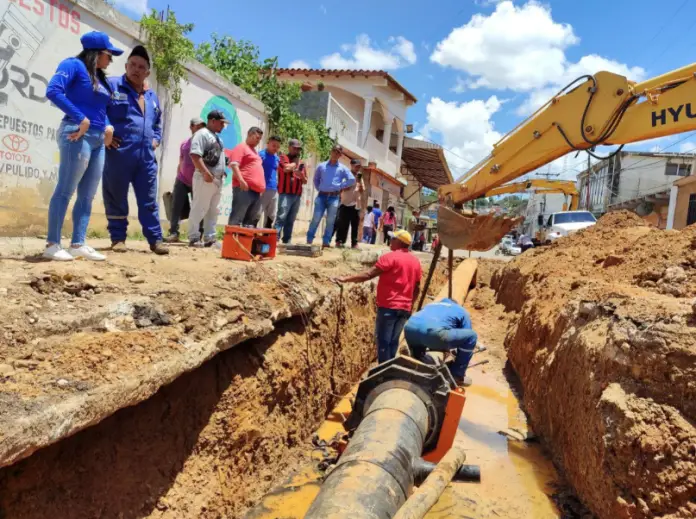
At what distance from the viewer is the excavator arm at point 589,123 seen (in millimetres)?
5109

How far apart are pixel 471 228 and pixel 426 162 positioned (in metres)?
21.4

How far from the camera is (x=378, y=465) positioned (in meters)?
2.57

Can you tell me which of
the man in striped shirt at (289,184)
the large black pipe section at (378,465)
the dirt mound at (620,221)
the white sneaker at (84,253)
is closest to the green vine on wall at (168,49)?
the man in striped shirt at (289,184)

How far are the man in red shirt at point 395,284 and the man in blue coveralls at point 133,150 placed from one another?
2.03 m

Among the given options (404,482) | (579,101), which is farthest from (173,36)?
(404,482)

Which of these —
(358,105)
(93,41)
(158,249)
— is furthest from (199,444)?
(358,105)

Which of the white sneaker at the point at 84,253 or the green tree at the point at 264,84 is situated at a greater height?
the green tree at the point at 264,84

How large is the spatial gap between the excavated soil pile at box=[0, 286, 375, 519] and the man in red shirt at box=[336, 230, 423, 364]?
0.74 metres

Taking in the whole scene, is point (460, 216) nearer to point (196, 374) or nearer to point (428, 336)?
point (428, 336)

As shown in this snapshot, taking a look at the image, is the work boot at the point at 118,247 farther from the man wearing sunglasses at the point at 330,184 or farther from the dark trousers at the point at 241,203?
the man wearing sunglasses at the point at 330,184

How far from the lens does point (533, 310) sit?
6113 mm

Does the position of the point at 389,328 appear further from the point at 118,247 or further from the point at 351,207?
the point at 351,207

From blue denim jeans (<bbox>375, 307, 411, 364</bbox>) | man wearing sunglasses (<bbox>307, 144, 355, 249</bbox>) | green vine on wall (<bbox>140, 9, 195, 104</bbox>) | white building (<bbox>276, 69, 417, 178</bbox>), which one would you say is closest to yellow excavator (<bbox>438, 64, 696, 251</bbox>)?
blue denim jeans (<bbox>375, 307, 411, 364</bbox>)

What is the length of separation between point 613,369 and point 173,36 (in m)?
7.19
